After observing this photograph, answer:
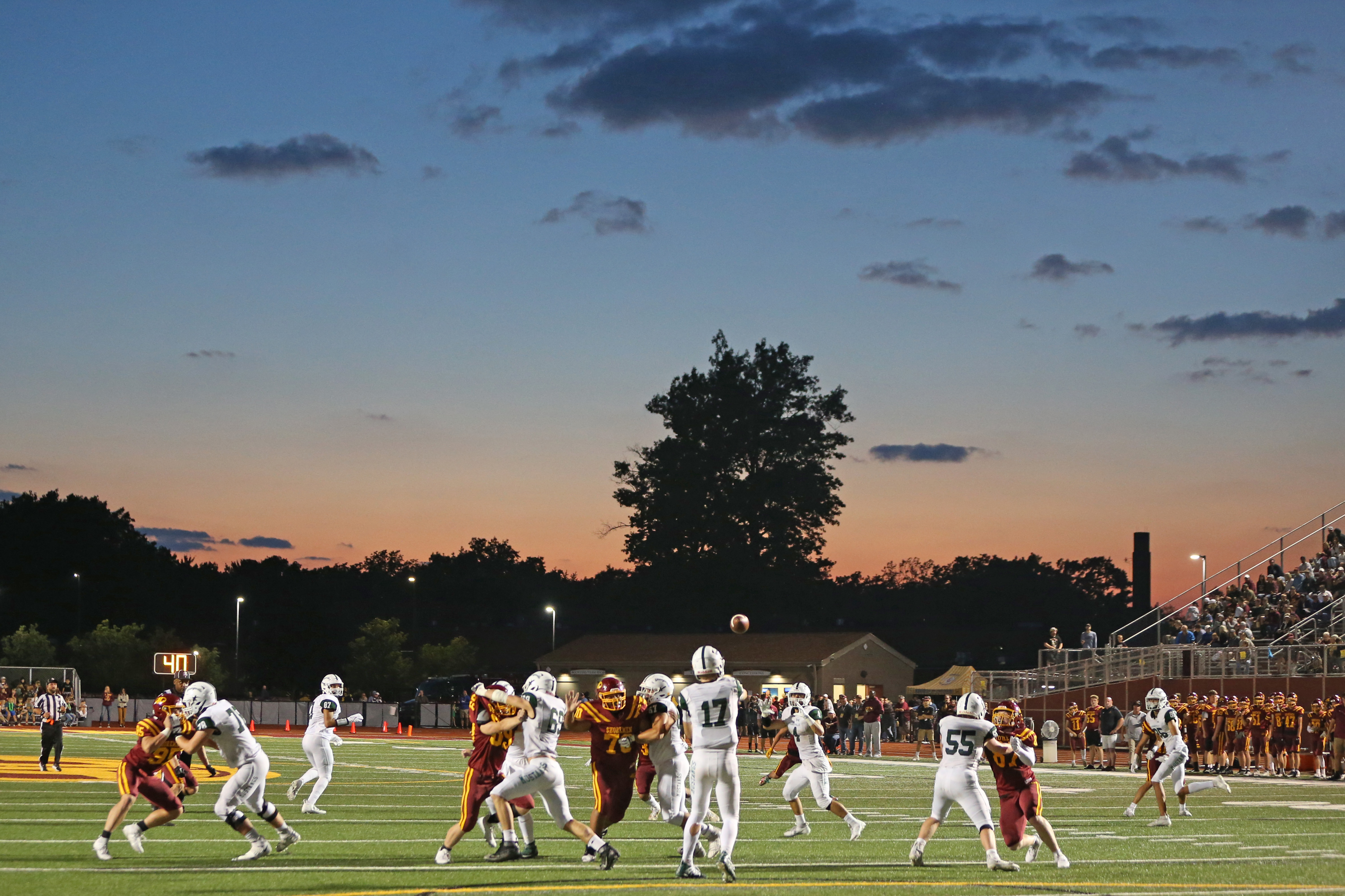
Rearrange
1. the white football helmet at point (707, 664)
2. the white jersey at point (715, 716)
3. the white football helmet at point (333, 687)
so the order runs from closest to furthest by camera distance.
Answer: the white jersey at point (715, 716) < the white football helmet at point (707, 664) < the white football helmet at point (333, 687)

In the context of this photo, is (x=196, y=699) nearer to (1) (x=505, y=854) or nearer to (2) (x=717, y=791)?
(1) (x=505, y=854)

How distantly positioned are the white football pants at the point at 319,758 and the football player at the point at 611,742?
21.1 feet

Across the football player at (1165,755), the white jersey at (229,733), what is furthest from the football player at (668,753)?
the football player at (1165,755)

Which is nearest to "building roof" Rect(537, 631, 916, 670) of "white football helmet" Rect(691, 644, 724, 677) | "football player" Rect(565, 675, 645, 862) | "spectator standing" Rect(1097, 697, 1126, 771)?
"spectator standing" Rect(1097, 697, 1126, 771)

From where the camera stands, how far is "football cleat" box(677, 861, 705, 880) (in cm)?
1135

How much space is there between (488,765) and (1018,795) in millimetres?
4545

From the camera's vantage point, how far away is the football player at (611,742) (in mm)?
12633

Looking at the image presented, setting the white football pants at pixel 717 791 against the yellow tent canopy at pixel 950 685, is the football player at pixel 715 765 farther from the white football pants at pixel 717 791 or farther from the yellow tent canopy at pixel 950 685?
the yellow tent canopy at pixel 950 685

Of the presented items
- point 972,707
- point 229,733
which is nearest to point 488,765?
point 229,733

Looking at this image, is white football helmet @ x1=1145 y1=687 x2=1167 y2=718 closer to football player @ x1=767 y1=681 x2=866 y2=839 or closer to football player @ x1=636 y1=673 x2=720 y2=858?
football player @ x1=767 y1=681 x2=866 y2=839

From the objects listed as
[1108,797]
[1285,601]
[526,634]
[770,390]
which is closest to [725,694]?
[1108,797]

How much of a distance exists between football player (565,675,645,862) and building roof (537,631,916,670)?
4984 cm

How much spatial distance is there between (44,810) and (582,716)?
827 centimetres

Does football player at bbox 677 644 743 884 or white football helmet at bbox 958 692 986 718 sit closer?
football player at bbox 677 644 743 884
